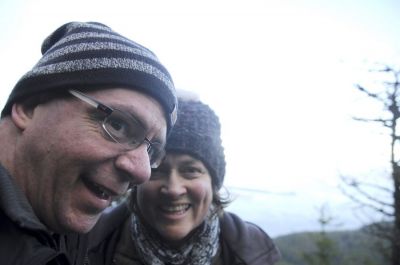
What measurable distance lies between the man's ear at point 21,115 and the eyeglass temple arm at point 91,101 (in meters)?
0.20

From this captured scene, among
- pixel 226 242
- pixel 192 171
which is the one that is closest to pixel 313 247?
pixel 226 242

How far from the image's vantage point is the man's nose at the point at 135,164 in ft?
4.39

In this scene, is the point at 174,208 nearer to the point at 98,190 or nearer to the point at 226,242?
the point at 226,242

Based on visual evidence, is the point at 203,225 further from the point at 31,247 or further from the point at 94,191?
the point at 31,247

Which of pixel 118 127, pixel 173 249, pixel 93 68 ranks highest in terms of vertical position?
pixel 93 68

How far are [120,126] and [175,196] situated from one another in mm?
1013

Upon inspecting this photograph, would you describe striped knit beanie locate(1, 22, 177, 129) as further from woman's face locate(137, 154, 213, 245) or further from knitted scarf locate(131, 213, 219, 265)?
knitted scarf locate(131, 213, 219, 265)

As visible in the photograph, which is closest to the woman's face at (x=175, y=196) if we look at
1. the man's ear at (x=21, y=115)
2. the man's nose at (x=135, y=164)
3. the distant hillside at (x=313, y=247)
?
the man's nose at (x=135, y=164)

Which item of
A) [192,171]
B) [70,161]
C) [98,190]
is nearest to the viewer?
[70,161]

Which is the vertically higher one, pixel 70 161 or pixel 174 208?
pixel 70 161

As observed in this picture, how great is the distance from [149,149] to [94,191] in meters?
0.38

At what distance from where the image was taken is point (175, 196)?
2221mm

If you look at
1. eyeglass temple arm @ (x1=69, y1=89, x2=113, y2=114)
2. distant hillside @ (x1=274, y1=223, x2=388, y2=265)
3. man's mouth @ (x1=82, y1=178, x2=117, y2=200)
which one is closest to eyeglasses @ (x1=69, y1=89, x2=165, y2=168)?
eyeglass temple arm @ (x1=69, y1=89, x2=113, y2=114)

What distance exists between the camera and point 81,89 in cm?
129
